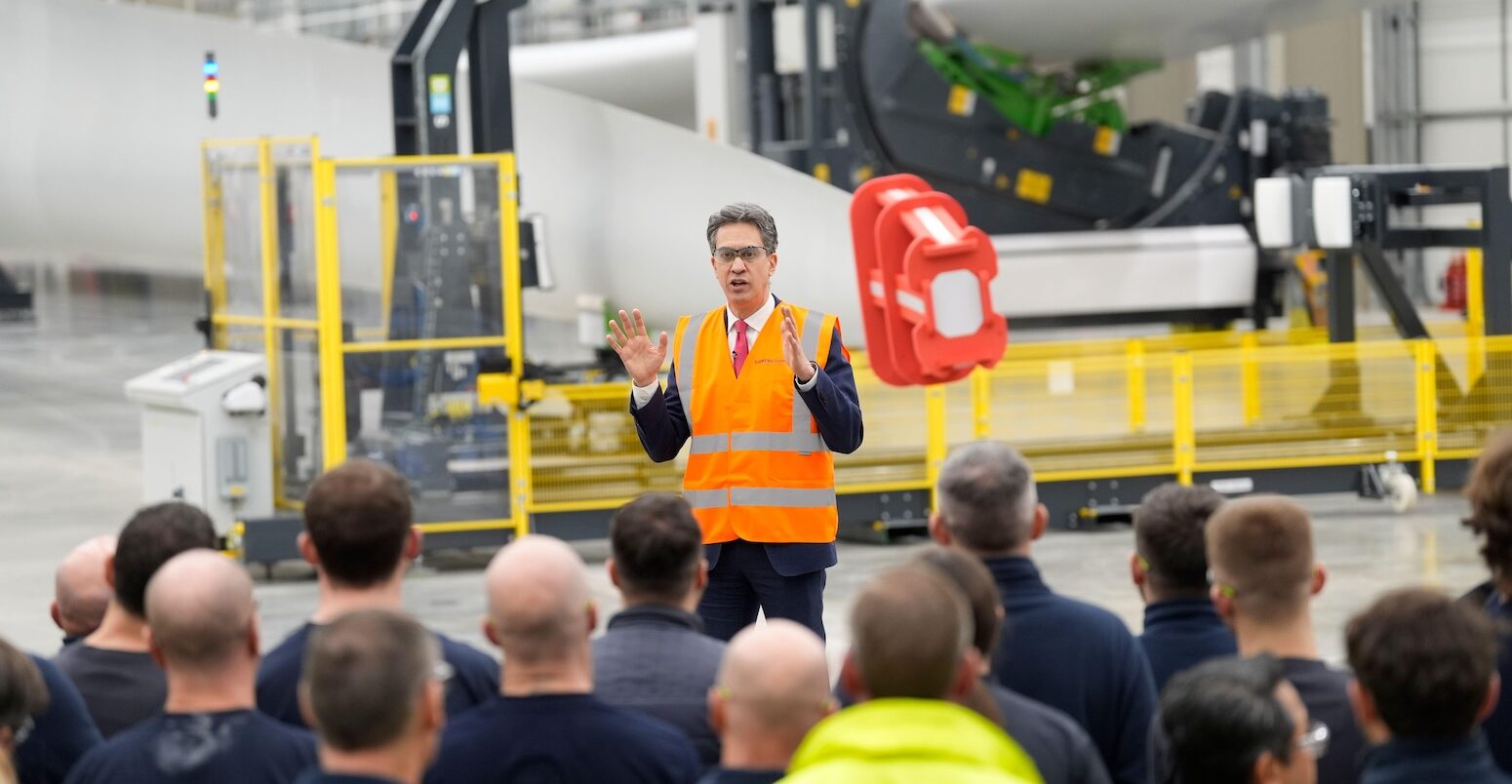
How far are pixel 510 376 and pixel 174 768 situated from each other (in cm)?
704

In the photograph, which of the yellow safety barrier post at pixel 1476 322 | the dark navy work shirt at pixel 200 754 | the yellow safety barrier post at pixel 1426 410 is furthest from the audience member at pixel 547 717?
the yellow safety barrier post at pixel 1476 322

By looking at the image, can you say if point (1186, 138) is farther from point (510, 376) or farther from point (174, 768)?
point (174, 768)

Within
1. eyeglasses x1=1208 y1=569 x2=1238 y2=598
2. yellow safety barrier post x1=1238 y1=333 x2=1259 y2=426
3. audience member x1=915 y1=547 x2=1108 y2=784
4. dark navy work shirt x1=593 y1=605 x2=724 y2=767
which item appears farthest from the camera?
yellow safety barrier post x1=1238 y1=333 x2=1259 y2=426

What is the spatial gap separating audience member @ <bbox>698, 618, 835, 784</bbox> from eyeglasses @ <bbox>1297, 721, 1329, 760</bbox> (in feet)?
2.38

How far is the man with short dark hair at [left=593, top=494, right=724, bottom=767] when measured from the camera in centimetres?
356

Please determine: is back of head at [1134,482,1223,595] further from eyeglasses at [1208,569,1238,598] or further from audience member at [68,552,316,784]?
audience member at [68,552,316,784]

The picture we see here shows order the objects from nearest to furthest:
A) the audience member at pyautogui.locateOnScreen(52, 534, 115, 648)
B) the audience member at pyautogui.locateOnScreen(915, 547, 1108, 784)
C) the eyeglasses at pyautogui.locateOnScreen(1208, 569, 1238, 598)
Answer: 1. the audience member at pyautogui.locateOnScreen(915, 547, 1108, 784)
2. the eyeglasses at pyautogui.locateOnScreen(1208, 569, 1238, 598)
3. the audience member at pyautogui.locateOnScreen(52, 534, 115, 648)

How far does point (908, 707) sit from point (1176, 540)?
4.61 ft

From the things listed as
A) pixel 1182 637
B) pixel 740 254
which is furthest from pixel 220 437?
pixel 1182 637

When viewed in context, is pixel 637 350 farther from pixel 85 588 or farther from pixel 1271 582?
pixel 1271 582

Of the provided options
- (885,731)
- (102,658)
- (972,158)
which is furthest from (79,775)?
(972,158)

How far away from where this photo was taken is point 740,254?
201 inches

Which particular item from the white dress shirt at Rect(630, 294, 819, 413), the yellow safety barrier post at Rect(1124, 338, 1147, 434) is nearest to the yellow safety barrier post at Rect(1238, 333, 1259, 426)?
the yellow safety barrier post at Rect(1124, 338, 1147, 434)

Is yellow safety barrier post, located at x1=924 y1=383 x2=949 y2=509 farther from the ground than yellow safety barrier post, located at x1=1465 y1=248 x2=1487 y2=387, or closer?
closer
